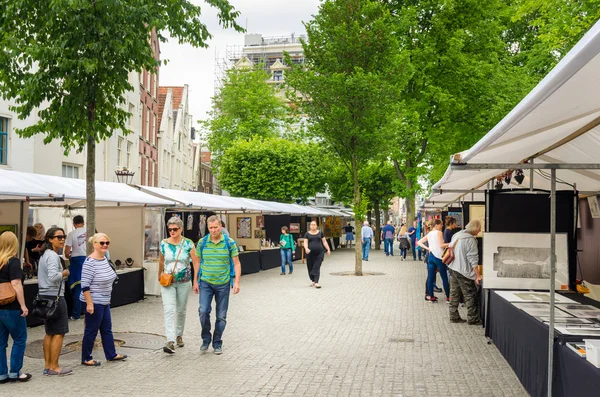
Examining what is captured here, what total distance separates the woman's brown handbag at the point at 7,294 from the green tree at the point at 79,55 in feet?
8.97

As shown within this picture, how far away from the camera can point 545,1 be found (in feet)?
51.0

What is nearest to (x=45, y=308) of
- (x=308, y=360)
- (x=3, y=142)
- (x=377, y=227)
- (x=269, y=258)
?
(x=308, y=360)

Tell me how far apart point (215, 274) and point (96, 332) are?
5.24ft

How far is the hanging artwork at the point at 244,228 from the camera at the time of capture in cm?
2427

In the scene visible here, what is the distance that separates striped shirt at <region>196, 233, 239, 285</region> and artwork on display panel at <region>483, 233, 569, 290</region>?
351 cm

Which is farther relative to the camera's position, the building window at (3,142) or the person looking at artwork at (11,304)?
the building window at (3,142)

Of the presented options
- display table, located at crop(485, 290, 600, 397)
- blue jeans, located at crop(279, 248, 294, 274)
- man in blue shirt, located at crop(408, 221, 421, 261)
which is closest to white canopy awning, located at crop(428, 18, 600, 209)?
display table, located at crop(485, 290, 600, 397)

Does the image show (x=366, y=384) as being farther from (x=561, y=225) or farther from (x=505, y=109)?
(x=505, y=109)

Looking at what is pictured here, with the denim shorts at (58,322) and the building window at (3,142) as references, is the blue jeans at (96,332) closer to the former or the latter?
the denim shorts at (58,322)

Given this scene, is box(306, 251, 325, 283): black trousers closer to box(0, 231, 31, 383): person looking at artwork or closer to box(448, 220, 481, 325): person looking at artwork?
box(448, 220, 481, 325): person looking at artwork

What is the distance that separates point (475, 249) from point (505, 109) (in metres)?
16.2

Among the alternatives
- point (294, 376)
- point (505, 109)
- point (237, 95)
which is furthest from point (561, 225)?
point (237, 95)

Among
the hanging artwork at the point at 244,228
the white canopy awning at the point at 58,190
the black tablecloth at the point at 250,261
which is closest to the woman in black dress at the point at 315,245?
the white canopy awning at the point at 58,190

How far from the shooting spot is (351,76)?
67.8 feet
